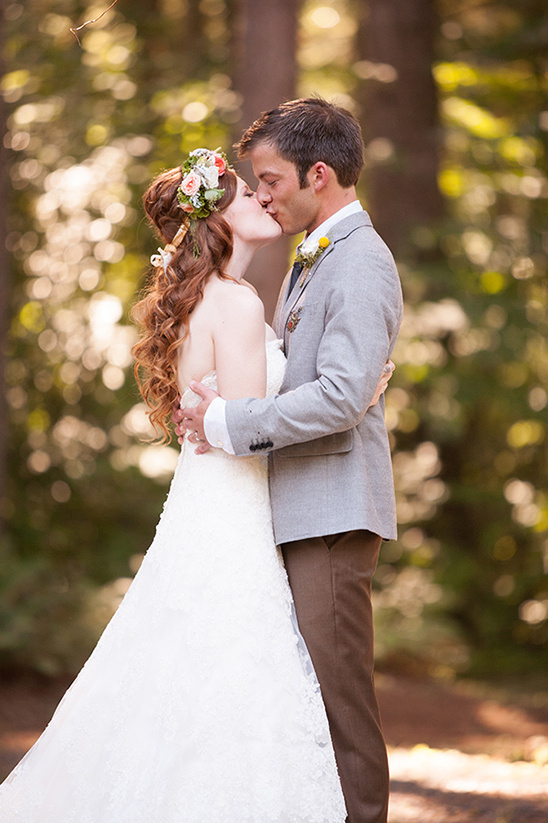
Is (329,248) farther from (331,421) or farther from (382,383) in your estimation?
(331,421)

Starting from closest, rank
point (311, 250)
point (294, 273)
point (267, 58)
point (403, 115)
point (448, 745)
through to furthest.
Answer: point (311, 250) → point (294, 273) → point (267, 58) → point (448, 745) → point (403, 115)

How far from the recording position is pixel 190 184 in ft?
10.6

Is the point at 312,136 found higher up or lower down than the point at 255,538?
higher up

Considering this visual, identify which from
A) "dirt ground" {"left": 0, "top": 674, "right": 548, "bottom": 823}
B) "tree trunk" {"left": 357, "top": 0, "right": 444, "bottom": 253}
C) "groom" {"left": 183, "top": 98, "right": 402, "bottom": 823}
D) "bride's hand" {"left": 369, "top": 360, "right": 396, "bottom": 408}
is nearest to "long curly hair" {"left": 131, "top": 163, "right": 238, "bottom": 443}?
"groom" {"left": 183, "top": 98, "right": 402, "bottom": 823}

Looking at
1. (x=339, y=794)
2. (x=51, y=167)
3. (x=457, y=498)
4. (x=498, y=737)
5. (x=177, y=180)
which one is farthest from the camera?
(x=457, y=498)

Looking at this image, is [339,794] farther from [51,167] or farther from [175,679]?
[51,167]

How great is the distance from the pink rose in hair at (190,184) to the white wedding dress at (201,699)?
0.63 meters

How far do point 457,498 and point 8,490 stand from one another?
4638 millimetres

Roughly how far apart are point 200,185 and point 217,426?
86 centimetres

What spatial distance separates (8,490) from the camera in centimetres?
870

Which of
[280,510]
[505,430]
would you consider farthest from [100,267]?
[280,510]

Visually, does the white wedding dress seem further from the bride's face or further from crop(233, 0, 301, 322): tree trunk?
crop(233, 0, 301, 322): tree trunk

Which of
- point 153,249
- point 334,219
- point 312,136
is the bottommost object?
point 153,249

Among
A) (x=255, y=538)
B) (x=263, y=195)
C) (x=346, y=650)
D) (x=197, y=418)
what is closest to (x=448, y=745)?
(x=346, y=650)
